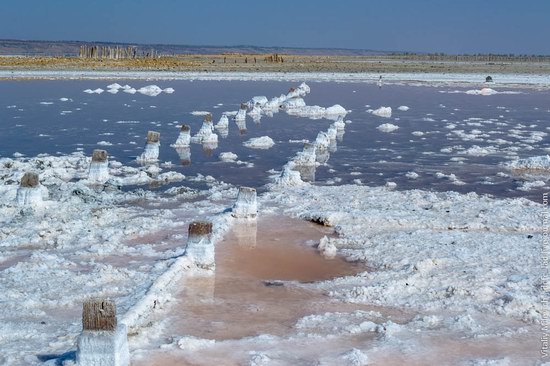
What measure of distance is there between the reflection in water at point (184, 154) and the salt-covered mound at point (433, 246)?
142 inches

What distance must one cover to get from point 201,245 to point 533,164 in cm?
870

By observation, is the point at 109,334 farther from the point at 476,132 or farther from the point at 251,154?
the point at 476,132

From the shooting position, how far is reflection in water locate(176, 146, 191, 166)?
Result: 1443 cm

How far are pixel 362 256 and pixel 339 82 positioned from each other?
3544 cm

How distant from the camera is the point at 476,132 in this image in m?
19.0

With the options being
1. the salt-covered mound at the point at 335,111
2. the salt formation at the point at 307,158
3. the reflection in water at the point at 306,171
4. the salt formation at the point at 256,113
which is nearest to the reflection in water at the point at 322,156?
the salt formation at the point at 307,158

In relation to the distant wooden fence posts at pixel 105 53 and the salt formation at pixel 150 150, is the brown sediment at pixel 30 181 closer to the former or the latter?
the salt formation at pixel 150 150

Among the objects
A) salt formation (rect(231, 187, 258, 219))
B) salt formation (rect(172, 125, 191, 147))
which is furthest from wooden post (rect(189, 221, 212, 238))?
salt formation (rect(172, 125, 191, 147))

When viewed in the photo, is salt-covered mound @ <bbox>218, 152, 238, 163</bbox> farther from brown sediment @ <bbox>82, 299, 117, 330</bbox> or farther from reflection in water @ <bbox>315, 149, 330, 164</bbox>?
brown sediment @ <bbox>82, 299, 117, 330</bbox>

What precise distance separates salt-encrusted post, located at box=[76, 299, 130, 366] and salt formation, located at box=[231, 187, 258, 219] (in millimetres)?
4650

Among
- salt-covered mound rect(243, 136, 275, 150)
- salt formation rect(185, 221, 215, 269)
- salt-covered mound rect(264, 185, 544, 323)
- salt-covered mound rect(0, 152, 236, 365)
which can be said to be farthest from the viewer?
salt-covered mound rect(243, 136, 275, 150)

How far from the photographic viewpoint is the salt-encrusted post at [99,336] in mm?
4785

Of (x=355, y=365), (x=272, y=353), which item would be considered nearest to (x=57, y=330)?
(x=272, y=353)

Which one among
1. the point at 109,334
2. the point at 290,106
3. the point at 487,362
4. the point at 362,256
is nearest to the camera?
the point at 109,334
